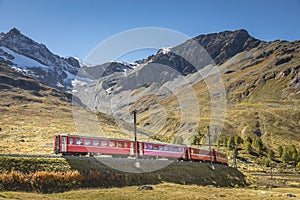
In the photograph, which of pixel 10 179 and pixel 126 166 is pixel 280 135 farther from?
pixel 10 179

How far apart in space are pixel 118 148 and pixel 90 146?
3.94 meters

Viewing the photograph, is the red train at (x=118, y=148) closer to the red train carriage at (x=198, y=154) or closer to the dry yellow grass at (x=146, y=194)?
the red train carriage at (x=198, y=154)

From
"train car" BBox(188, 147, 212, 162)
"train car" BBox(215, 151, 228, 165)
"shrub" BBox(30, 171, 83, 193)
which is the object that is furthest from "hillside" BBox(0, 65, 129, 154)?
"train car" BBox(215, 151, 228, 165)

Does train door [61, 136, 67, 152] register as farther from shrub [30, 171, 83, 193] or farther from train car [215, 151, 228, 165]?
train car [215, 151, 228, 165]

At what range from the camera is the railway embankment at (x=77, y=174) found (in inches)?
1127

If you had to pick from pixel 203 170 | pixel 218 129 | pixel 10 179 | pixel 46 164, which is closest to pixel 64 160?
pixel 46 164

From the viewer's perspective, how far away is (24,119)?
115812mm

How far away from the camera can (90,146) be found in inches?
1474

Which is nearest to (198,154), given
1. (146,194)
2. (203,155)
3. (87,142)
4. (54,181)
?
(203,155)

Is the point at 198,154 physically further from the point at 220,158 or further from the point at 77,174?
the point at 77,174

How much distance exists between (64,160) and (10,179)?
6.67 metres

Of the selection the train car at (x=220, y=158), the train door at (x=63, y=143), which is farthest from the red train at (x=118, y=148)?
the train car at (x=220, y=158)

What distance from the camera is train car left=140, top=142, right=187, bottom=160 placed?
43481 millimetres

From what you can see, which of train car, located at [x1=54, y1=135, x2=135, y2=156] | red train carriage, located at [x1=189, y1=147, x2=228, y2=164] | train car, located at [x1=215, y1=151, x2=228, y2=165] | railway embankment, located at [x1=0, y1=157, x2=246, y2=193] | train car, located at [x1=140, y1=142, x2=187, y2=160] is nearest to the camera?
railway embankment, located at [x1=0, y1=157, x2=246, y2=193]
